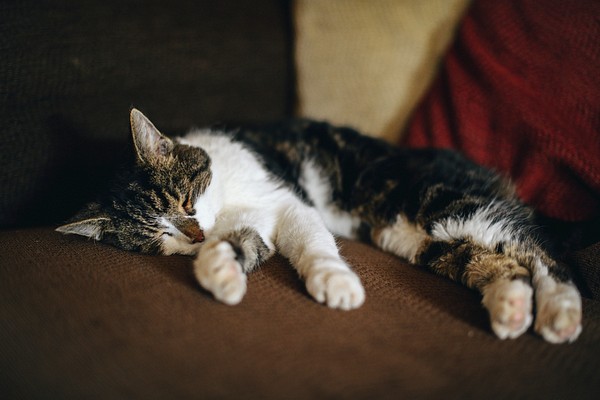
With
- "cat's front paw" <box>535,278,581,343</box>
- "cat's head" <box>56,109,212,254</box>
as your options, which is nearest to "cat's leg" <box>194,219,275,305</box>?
"cat's head" <box>56,109,212,254</box>

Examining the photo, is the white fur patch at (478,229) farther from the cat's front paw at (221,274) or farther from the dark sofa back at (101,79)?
the dark sofa back at (101,79)

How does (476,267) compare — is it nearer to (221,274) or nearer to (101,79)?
(221,274)

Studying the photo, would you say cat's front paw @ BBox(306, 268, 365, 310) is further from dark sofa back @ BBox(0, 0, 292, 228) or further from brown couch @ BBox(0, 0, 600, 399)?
dark sofa back @ BBox(0, 0, 292, 228)

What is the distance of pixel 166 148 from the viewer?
1206mm

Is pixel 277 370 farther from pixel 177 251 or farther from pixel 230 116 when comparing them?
pixel 230 116

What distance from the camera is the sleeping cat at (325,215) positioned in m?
0.91

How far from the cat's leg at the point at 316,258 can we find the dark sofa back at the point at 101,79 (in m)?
0.52

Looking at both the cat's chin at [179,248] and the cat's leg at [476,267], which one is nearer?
the cat's leg at [476,267]

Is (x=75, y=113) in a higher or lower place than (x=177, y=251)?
higher

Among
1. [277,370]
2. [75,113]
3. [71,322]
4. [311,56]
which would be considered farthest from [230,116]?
[277,370]

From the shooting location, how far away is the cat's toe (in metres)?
0.84

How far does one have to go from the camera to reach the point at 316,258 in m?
1.00

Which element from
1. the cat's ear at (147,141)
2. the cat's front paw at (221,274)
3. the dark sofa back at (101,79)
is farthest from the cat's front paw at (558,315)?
the dark sofa back at (101,79)

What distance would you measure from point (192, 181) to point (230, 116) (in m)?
0.49
